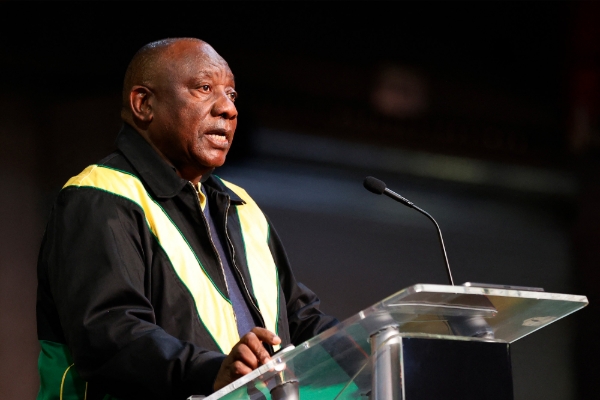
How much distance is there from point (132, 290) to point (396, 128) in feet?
6.93

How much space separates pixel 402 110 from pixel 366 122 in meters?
0.19

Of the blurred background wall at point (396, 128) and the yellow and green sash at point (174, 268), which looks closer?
the yellow and green sash at point (174, 268)

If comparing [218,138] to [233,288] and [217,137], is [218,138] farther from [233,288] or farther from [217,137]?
[233,288]

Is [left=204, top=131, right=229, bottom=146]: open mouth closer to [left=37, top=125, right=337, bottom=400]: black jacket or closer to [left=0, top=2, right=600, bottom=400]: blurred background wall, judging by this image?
[left=37, top=125, right=337, bottom=400]: black jacket

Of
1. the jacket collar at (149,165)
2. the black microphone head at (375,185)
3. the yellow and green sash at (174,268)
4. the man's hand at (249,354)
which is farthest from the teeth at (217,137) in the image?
the man's hand at (249,354)

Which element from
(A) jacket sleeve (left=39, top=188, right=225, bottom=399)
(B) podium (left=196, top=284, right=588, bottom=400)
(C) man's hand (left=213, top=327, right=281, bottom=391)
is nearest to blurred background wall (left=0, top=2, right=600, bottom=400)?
(A) jacket sleeve (left=39, top=188, right=225, bottom=399)

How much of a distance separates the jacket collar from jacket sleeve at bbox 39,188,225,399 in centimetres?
13

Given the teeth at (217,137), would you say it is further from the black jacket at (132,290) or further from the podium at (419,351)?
the podium at (419,351)

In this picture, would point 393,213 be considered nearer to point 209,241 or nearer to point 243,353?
point 209,241

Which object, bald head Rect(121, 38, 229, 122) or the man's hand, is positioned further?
bald head Rect(121, 38, 229, 122)

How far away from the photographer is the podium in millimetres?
1410

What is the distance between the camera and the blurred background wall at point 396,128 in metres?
3.14

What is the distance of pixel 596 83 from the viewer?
156 inches

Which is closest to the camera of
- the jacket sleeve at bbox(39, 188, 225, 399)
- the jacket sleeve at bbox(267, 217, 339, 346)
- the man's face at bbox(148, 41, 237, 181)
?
the jacket sleeve at bbox(39, 188, 225, 399)
